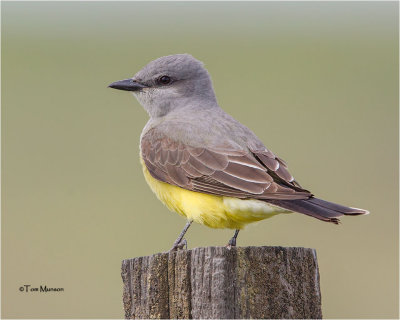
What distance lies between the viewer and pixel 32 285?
9273mm

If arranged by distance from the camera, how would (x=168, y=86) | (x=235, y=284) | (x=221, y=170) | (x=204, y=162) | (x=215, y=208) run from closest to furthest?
(x=235, y=284) → (x=215, y=208) → (x=221, y=170) → (x=204, y=162) → (x=168, y=86)

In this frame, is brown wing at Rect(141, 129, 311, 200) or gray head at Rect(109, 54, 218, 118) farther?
gray head at Rect(109, 54, 218, 118)

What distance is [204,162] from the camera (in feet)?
20.4

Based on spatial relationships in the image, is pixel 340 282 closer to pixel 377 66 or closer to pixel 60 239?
pixel 60 239

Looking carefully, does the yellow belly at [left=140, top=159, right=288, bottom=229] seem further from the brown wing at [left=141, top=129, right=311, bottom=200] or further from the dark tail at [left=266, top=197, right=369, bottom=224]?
the dark tail at [left=266, top=197, right=369, bottom=224]

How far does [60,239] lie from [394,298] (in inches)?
191

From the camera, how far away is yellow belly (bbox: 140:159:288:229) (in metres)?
5.54

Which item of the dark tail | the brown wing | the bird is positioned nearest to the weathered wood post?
the dark tail

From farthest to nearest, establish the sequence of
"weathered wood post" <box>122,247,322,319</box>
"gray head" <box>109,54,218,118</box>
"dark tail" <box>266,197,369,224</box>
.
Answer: "gray head" <box>109,54,218,118</box> < "dark tail" <box>266,197,369,224</box> < "weathered wood post" <box>122,247,322,319</box>

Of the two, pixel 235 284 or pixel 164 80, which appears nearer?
pixel 235 284

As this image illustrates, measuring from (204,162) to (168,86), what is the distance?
1.57 m

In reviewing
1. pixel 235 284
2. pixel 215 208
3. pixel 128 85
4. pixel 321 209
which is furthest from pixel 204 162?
pixel 235 284

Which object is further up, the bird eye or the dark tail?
the bird eye

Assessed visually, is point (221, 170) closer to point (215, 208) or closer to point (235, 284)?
point (215, 208)
